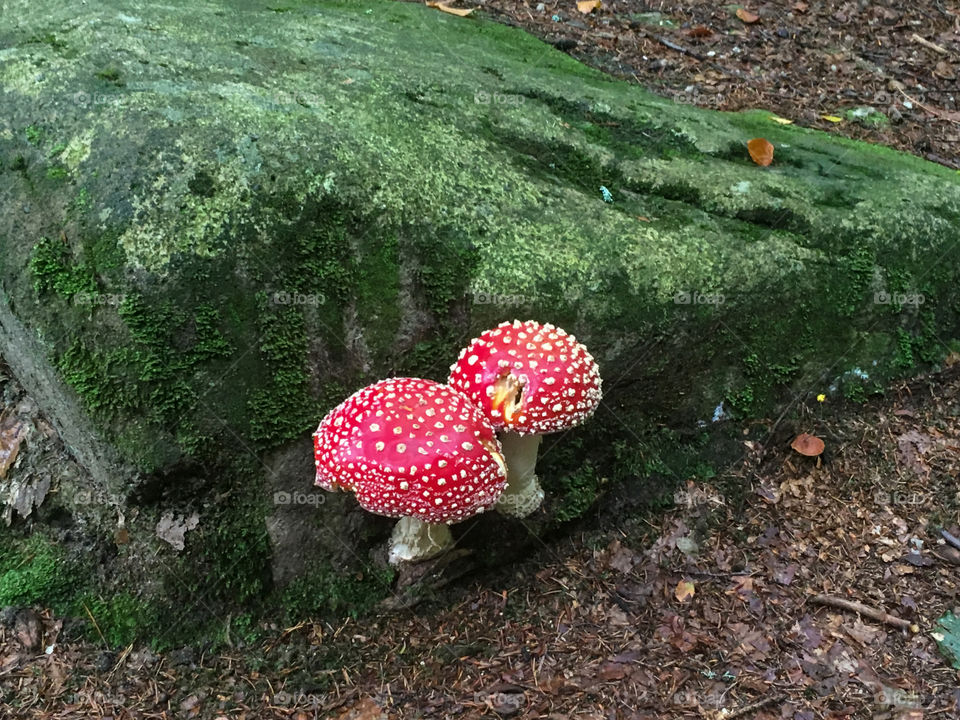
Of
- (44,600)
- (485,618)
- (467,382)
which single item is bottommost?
(485,618)

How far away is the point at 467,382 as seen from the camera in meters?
3.38

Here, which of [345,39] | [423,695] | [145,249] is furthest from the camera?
[345,39]

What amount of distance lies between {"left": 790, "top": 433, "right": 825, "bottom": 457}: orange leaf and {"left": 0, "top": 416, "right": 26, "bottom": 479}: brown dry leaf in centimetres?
445

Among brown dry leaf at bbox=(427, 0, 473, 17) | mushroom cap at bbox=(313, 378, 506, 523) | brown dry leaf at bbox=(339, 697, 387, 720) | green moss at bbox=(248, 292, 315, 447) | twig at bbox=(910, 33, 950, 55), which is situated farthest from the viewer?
twig at bbox=(910, 33, 950, 55)

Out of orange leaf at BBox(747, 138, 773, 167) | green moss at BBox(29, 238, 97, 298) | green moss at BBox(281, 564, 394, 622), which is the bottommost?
green moss at BBox(281, 564, 394, 622)

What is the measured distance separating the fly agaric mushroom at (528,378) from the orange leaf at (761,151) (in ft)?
8.51

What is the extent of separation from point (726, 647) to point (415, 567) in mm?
1619

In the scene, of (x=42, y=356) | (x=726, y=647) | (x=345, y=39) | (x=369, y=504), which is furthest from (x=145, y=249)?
(x=726, y=647)

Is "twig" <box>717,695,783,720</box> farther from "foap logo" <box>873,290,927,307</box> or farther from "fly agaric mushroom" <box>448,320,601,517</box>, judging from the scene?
"foap logo" <box>873,290,927,307</box>

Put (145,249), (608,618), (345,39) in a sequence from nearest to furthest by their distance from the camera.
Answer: (145,249), (608,618), (345,39)

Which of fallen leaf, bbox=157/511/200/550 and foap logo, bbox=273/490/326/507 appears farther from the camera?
foap logo, bbox=273/490/326/507

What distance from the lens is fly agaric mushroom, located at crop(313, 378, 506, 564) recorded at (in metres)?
2.97

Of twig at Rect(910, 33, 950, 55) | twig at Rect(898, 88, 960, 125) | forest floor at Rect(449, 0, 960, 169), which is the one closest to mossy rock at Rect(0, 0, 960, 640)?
forest floor at Rect(449, 0, 960, 169)

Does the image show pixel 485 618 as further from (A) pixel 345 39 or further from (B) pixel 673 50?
(B) pixel 673 50
